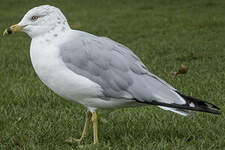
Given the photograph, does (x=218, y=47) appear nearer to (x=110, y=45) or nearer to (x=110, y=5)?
(x=110, y=45)

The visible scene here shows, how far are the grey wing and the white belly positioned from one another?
0.16ft

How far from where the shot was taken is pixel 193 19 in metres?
13.1

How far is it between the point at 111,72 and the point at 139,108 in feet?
4.45

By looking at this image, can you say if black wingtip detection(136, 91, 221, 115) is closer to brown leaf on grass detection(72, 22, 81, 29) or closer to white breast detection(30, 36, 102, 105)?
white breast detection(30, 36, 102, 105)

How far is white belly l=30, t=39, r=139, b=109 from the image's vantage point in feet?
10.9

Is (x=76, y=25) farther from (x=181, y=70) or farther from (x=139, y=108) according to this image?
(x=139, y=108)

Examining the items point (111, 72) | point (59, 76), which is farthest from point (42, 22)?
point (111, 72)

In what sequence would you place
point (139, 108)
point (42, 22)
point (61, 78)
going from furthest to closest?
point (139, 108) → point (42, 22) → point (61, 78)

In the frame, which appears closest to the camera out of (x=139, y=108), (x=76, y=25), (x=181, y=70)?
(x=139, y=108)

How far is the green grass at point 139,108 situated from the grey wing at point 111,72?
40 centimetres

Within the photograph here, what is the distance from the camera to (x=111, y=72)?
343 centimetres

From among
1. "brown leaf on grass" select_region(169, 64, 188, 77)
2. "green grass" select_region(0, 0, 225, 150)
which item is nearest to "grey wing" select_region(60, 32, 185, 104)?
"green grass" select_region(0, 0, 225, 150)

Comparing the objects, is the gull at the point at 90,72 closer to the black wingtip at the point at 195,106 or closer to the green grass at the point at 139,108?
the black wingtip at the point at 195,106

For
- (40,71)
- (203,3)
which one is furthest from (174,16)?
(40,71)
